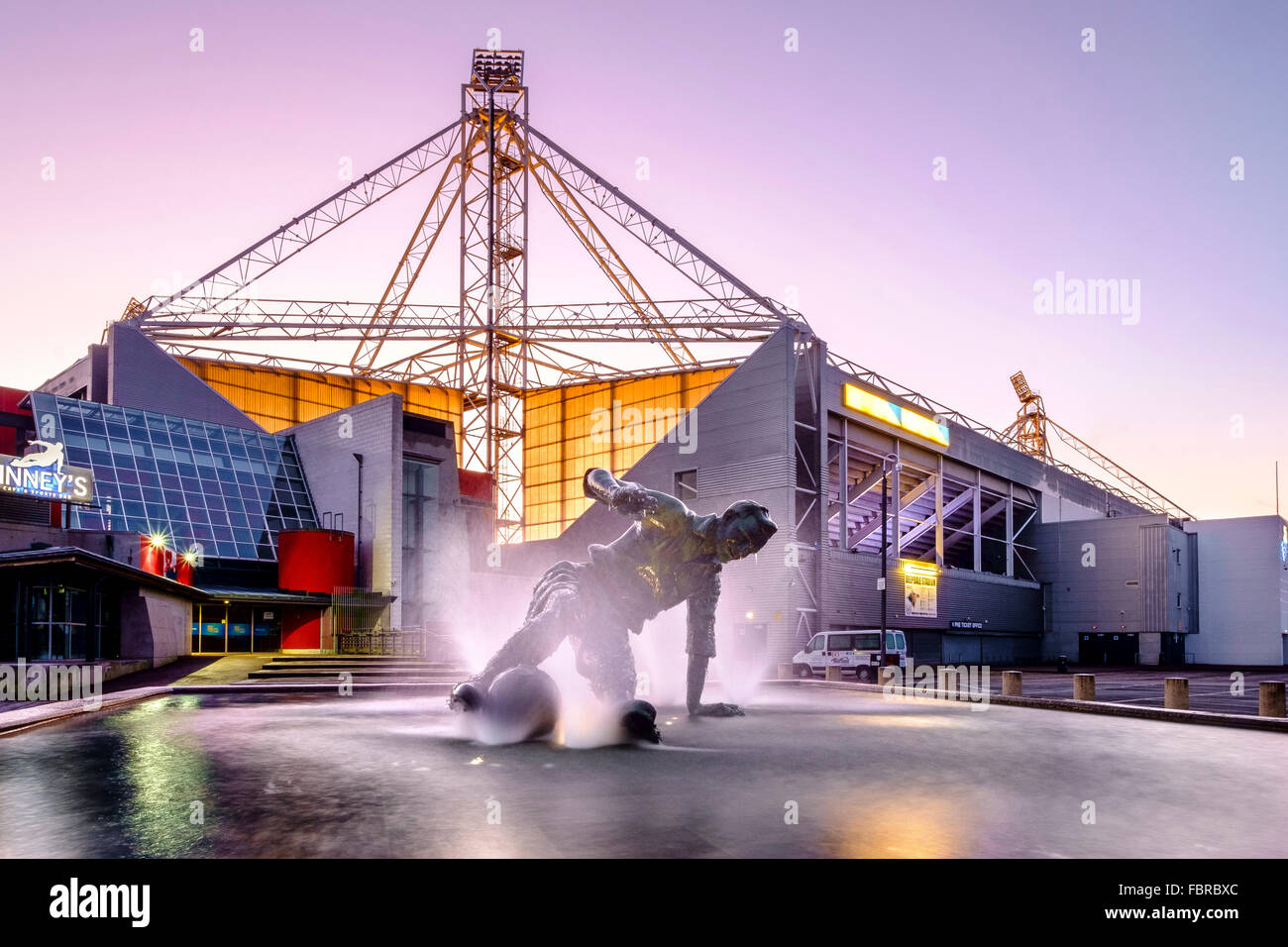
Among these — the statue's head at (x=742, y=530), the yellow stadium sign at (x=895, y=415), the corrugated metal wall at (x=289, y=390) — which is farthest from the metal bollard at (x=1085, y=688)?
the corrugated metal wall at (x=289, y=390)

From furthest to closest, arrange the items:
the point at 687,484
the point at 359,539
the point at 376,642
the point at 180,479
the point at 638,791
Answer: the point at 687,484 → the point at 359,539 → the point at 180,479 → the point at 376,642 → the point at 638,791

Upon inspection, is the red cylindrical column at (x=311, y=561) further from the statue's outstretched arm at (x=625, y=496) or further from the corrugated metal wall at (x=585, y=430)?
the statue's outstretched arm at (x=625, y=496)

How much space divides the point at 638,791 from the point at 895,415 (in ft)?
141

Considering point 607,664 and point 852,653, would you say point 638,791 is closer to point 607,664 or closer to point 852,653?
point 607,664

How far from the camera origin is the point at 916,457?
5291cm

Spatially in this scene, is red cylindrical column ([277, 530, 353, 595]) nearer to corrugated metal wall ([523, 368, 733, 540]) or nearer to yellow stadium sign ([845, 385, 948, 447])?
yellow stadium sign ([845, 385, 948, 447])

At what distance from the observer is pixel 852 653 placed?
3747cm

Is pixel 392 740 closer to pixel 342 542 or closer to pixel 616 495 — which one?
pixel 616 495

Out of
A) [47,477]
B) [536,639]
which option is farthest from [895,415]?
[536,639]

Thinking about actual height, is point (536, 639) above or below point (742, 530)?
below

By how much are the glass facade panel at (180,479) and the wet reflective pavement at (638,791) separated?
2699 cm

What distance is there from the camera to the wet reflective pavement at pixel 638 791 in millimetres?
7223
